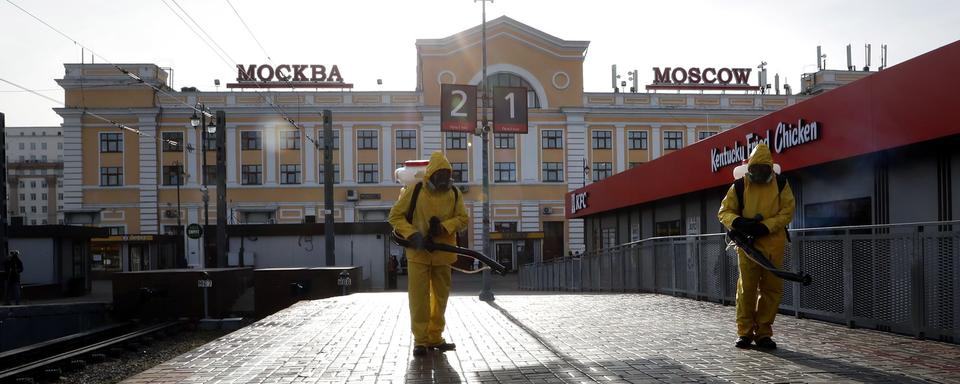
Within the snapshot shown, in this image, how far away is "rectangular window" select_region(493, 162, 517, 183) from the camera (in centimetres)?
5591

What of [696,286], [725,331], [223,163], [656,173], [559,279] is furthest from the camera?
[559,279]

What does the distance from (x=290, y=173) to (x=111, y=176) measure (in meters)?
11.4

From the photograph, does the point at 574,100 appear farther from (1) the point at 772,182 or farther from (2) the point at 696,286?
(1) the point at 772,182

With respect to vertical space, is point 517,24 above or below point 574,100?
above

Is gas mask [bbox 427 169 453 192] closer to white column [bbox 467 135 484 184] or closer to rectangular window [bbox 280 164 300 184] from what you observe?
white column [bbox 467 135 484 184]

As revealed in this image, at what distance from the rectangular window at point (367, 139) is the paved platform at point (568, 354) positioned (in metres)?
45.8

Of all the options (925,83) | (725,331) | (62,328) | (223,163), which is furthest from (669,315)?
(223,163)

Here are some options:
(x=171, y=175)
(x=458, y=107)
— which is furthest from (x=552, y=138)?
(x=458, y=107)

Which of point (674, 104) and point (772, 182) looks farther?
point (674, 104)

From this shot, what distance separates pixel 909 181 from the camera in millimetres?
12594

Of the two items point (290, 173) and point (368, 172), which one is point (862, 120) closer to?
point (368, 172)

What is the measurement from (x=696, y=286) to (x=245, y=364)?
834 cm

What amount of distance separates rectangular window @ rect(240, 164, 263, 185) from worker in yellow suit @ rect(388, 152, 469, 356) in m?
50.1


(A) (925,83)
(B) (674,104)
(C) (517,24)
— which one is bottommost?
(A) (925,83)
